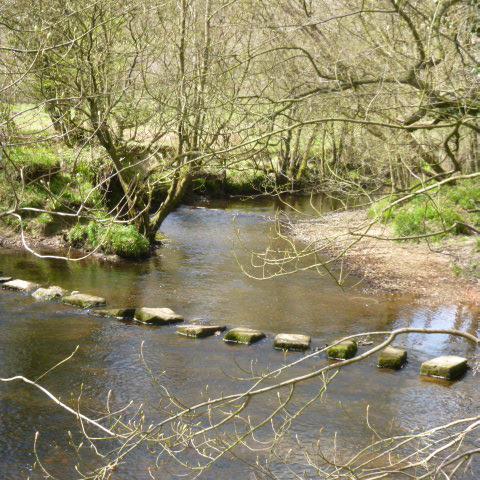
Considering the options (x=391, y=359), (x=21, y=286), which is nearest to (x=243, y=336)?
(x=391, y=359)

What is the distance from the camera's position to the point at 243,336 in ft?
36.1

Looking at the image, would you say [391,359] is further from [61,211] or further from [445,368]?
[61,211]

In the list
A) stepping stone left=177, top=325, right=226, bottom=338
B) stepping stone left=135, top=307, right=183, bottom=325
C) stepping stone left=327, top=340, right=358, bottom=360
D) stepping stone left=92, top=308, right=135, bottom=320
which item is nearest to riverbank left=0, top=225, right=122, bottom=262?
stepping stone left=92, top=308, right=135, bottom=320

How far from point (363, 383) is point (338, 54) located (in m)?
7.76

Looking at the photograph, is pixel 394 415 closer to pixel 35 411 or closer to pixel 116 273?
pixel 35 411

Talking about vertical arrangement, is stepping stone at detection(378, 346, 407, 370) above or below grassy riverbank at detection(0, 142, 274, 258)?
below

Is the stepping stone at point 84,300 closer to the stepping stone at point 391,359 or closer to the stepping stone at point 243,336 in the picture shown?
the stepping stone at point 243,336

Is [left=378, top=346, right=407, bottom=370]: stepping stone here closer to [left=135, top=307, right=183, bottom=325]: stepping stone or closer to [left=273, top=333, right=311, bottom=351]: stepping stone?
[left=273, top=333, right=311, bottom=351]: stepping stone

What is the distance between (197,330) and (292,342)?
5.04ft

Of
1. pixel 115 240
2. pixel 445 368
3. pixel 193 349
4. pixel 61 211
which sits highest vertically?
pixel 61 211

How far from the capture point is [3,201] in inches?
695

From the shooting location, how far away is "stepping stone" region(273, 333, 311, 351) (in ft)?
35.2

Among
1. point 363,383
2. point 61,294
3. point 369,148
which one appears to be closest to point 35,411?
point 363,383

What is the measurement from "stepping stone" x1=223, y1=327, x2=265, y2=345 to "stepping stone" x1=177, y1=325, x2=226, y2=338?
321 millimetres
